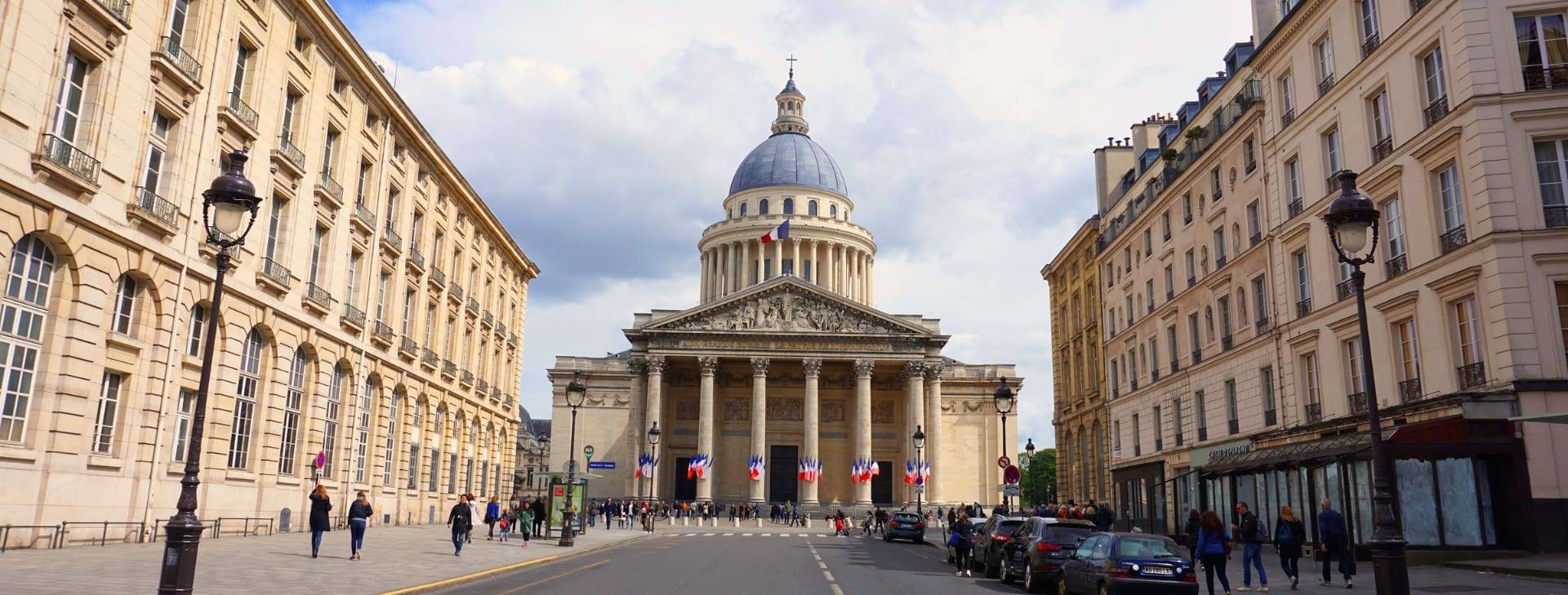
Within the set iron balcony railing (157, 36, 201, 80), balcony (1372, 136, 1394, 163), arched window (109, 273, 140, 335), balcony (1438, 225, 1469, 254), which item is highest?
iron balcony railing (157, 36, 201, 80)

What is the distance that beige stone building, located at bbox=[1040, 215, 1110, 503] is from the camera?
53031 millimetres

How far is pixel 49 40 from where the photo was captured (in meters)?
19.8

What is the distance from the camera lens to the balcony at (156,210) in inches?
891

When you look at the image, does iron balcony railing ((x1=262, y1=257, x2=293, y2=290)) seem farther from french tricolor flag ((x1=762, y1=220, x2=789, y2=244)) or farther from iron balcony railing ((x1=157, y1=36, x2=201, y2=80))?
french tricolor flag ((x1=762, y1=220, x2=789, y2=244))

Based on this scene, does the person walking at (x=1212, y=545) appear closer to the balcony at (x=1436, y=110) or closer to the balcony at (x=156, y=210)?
the balcony at (x=1436, y=110)

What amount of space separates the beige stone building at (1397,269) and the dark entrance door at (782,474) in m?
44.9

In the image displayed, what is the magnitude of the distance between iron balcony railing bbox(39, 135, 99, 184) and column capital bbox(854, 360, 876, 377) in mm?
57784

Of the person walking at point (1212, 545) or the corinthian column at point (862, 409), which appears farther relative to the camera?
the corinthian column at point (862, 409)

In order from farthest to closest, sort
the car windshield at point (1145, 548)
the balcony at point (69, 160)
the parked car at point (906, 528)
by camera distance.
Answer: the parked car at point (906, 528), the balcony at point (69, 160), the car windshield at point (1145, 548)

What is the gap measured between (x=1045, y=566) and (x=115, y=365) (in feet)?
64.8

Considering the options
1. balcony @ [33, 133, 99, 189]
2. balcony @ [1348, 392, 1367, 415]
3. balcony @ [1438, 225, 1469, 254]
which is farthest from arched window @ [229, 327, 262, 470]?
balcony @ [1438, 225, 1469, 254]

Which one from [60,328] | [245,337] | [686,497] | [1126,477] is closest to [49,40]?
[60,328]

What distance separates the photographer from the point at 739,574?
2116 cm

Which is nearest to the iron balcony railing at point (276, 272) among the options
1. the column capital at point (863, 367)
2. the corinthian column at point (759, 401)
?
the corinthian column at point (759, 401)
